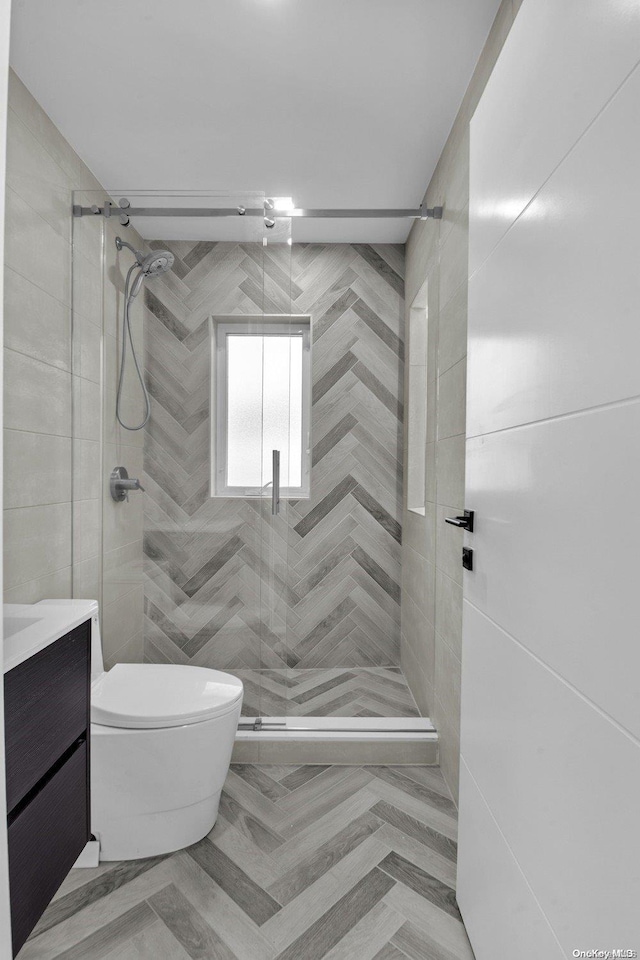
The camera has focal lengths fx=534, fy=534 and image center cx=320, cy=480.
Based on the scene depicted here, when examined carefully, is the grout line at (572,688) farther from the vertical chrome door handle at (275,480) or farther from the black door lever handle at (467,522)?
the vertical chrome door handle at (275,480)

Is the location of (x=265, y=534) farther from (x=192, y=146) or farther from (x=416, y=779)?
(x=192, y=146)

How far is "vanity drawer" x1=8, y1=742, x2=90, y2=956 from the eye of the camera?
40.6 inches

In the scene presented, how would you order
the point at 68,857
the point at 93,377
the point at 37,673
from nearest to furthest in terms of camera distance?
the point at 37,673 → the point at 68,857 → the point at 93,377

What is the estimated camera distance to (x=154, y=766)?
5.16ft

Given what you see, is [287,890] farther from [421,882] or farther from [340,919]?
[421,882]

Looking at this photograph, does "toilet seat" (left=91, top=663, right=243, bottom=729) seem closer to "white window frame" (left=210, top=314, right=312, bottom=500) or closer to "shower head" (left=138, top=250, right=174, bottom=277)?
"white window frame" (left=210, top=314, right=312, bottom=500)

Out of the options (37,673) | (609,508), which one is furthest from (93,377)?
(609,508)

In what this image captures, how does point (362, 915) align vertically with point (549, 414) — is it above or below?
below

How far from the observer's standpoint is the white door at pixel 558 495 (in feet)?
2.19

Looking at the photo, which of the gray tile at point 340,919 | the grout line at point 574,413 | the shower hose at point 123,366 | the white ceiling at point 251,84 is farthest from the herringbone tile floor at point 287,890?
the white ceiling at point 251,84

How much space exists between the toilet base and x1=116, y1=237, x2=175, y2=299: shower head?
5.75ft

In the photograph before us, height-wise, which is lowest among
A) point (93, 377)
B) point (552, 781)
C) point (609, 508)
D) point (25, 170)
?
point (552, 781)

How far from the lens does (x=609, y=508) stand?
0.70 meters

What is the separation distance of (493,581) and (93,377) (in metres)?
1.60
